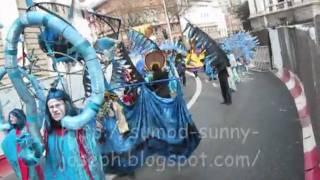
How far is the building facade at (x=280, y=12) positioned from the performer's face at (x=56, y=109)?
179 feet

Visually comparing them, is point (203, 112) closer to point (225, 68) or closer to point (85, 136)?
point (225, 68)

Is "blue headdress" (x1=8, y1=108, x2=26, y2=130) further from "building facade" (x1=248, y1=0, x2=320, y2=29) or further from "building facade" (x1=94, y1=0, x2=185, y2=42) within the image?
"building facade" (x1=248, y1=0, x2=320, y2=29)

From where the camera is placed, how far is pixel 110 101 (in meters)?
8.50

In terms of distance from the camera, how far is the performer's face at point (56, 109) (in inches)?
221

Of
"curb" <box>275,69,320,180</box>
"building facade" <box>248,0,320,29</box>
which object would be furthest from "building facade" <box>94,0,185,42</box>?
"curb" <box>275,69,320,180</box>

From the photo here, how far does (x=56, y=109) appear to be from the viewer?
5613mm

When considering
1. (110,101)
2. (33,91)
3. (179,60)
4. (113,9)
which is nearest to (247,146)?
(110,101)

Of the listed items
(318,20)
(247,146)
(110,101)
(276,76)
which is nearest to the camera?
(318,20)

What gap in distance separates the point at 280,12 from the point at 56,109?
64140mm

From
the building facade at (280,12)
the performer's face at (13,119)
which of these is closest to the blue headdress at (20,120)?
the performer's face at (13,119)

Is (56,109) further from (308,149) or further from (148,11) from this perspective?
(148,11)

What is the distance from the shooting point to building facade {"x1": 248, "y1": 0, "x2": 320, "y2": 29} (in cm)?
6019

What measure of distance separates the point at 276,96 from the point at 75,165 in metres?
9.87

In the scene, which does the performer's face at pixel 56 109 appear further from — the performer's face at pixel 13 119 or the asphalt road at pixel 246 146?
the asphalt road at pixel 246 146
